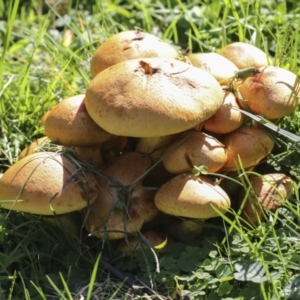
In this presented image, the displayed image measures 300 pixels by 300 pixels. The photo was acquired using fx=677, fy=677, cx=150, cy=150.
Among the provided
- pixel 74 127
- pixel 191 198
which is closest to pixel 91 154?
pixel 74 127

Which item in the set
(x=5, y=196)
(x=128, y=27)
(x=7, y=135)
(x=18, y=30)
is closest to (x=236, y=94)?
(x=5, y=196)

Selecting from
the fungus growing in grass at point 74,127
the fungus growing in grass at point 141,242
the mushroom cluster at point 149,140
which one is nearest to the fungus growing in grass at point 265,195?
the mushroom cluster at point 149,140

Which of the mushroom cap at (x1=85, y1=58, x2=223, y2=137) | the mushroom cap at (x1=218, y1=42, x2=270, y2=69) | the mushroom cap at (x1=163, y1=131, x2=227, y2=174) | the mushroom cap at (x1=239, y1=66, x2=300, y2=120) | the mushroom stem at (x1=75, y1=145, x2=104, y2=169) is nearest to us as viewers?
the mushroom cap at (x1=85, y1=58, x2=223, y2=137)

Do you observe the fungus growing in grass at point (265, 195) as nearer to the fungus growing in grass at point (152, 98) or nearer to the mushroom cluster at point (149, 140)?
the mushroom cluster at point (149, 140)

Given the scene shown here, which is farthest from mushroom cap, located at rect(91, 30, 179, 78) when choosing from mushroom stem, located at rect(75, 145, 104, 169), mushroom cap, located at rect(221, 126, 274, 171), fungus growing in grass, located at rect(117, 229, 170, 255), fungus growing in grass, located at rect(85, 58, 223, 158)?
fungus growing in grass, located at rect(117, 229, 170, 255)

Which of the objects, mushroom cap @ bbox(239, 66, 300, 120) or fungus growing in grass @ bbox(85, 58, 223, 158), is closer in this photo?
fungus growing in grass @ bbox(85, 58, 223, 158)

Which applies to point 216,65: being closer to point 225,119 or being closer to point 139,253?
point 225,119

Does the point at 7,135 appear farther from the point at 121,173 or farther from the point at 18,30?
the point at 18,30

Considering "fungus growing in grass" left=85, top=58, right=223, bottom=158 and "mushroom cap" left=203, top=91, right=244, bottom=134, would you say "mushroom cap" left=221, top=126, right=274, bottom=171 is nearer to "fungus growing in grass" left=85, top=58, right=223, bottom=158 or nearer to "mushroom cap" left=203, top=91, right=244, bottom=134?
"mushroom cap" left=203, top=91, right=244, bottom=134
